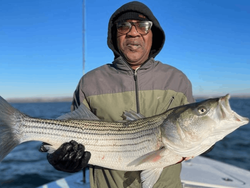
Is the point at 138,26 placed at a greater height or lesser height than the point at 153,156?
greater

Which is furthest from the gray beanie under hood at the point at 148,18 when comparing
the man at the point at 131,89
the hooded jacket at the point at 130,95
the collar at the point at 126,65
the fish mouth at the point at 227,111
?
the fish mouth at the point at 227,111

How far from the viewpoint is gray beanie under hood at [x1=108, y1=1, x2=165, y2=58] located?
4.06 metres

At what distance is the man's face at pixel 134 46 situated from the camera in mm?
3816

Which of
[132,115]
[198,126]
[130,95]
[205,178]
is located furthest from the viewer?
[205,178]

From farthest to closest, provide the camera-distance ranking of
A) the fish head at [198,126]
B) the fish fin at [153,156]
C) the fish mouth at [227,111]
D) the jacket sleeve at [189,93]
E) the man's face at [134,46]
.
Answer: the man's face at [134,46]
the jacket sleeve at [189,93]
the fish fin at [153,156]
the fish head at [198,126]
the fish mouth at [227,111]

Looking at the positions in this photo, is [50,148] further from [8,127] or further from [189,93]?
[189,93]

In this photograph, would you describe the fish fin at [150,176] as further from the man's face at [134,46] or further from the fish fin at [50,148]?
the man's face at [134,46]

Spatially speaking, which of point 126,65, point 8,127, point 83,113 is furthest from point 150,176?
point 8,127

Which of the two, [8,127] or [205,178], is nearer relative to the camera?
[8,127]

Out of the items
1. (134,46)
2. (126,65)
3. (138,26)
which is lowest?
(126,65)

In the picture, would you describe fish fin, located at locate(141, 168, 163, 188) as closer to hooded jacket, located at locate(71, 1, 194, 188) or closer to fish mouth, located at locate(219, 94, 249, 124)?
hooded jacket, located at locate(71, 1, 194, 188)

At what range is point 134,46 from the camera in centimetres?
381

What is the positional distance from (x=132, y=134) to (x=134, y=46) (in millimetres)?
1596

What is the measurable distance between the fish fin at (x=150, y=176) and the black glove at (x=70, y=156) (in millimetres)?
867
